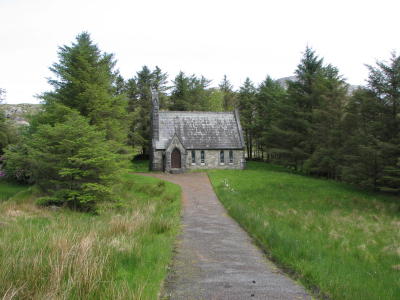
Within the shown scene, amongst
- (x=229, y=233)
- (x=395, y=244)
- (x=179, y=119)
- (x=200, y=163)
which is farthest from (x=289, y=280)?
(x=179, y=119)

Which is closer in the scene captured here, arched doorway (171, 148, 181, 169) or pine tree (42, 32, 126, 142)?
pine tree (42, 32, 126, 142)

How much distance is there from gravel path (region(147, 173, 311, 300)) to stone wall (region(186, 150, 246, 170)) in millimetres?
29448

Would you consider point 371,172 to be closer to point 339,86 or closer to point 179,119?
point 339,86

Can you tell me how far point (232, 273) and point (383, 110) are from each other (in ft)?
75.6

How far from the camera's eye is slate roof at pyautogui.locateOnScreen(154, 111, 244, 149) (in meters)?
42.3

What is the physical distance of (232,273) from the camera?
6.82m

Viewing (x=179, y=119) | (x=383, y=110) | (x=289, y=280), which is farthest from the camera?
(x=179, y=119)

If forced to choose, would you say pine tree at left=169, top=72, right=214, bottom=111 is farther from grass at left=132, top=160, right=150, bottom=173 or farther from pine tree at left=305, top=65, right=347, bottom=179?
pine tree at left=305, top=65, right=347, bottom=179

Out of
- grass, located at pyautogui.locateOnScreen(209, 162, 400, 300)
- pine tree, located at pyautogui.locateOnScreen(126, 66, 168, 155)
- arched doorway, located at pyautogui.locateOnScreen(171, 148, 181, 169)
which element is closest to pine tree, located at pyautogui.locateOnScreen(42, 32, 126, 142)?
grass, located at pyautogui.locateOnScreen(209, 162, 400, 300)

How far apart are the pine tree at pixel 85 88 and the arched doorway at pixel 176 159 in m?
14.0

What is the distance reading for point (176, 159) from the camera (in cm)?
4078

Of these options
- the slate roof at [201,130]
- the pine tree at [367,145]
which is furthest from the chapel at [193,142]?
the pine tree at [367,145]

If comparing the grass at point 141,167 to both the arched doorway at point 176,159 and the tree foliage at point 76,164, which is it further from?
the tree foliage at point 76,164

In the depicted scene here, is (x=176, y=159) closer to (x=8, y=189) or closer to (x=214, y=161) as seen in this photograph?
(x=214, y=161)
